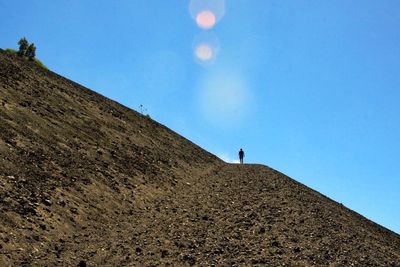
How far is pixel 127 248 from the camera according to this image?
17.6 metres

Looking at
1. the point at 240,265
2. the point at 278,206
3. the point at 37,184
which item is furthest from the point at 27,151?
the point at 278,206

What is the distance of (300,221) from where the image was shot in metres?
25.0

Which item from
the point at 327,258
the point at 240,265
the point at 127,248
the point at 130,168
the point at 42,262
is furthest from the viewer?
the point at 130,168

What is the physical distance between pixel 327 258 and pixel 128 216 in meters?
10.1

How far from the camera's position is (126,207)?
2372cm

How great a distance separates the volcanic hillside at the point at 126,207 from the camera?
16844mm

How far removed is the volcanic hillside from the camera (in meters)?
16.8

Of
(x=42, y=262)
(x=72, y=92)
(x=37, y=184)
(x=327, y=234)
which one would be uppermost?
(x=72, y=92)

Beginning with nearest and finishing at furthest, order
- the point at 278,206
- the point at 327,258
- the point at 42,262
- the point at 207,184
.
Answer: the point at 42,262 → the point at 327,258 → the point at 278,206 → the point at 207,184

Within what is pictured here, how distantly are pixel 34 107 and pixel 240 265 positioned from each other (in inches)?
890

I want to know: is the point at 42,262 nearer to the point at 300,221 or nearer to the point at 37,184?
the point at 37,184

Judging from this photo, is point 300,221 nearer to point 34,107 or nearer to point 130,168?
point 130,168

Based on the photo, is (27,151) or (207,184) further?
(207,184)

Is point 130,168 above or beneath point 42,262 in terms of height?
above
